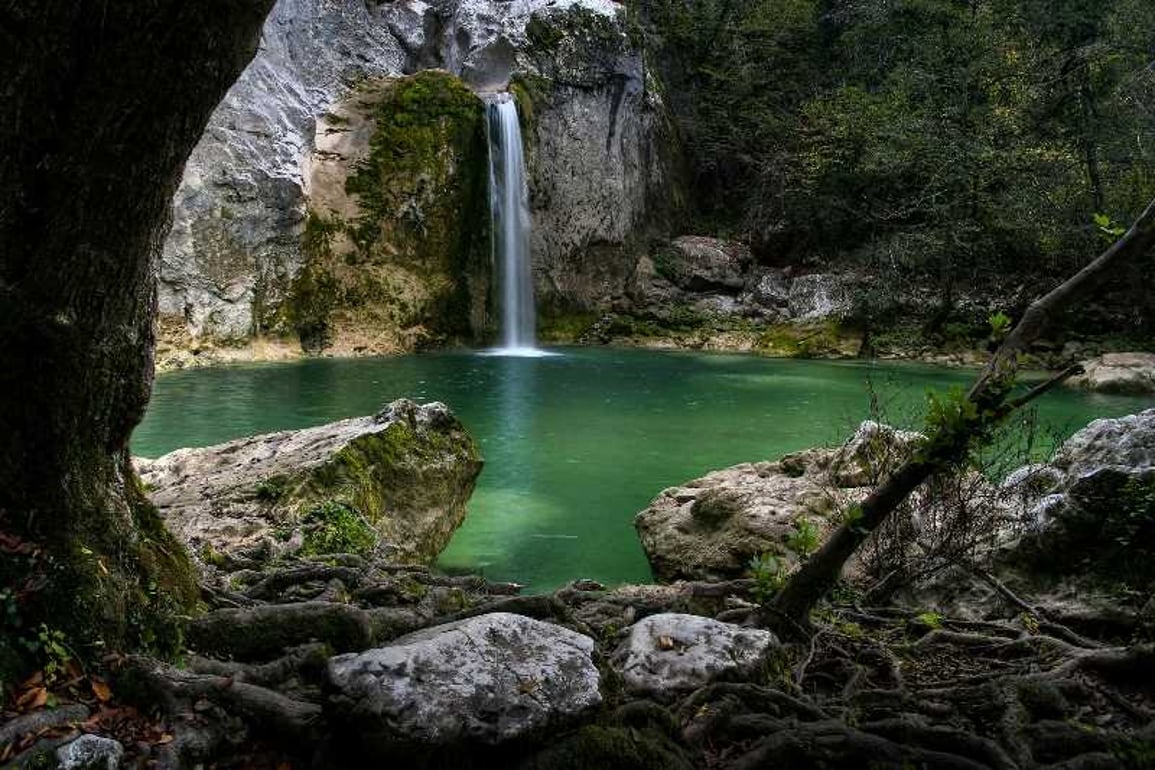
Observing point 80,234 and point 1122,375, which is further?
point 1122,375

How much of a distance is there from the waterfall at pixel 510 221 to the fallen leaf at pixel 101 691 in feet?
73.9

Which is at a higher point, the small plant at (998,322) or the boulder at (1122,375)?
the small plant at (998,322)

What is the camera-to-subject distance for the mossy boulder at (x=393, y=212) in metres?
23.6

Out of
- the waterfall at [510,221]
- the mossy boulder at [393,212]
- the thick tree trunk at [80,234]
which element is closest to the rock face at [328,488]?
the thick tree trunk at [80,234]

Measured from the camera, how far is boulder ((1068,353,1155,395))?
1816 centimetres

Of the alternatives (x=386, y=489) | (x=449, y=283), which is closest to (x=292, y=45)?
(x=449, y=283)

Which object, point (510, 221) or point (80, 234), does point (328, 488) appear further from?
point (510, 221)

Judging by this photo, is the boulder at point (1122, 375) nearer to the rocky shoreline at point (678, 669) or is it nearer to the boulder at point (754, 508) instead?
the boulder at point (754, 508)

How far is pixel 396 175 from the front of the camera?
24.3m

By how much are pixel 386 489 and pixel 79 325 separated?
4.16 m

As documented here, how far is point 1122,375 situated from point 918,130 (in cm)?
999

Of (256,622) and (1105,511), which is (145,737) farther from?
(1105,511)

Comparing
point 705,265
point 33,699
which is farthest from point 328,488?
point 705,265

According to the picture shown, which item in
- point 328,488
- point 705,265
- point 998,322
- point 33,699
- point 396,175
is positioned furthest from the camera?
point 705,265
